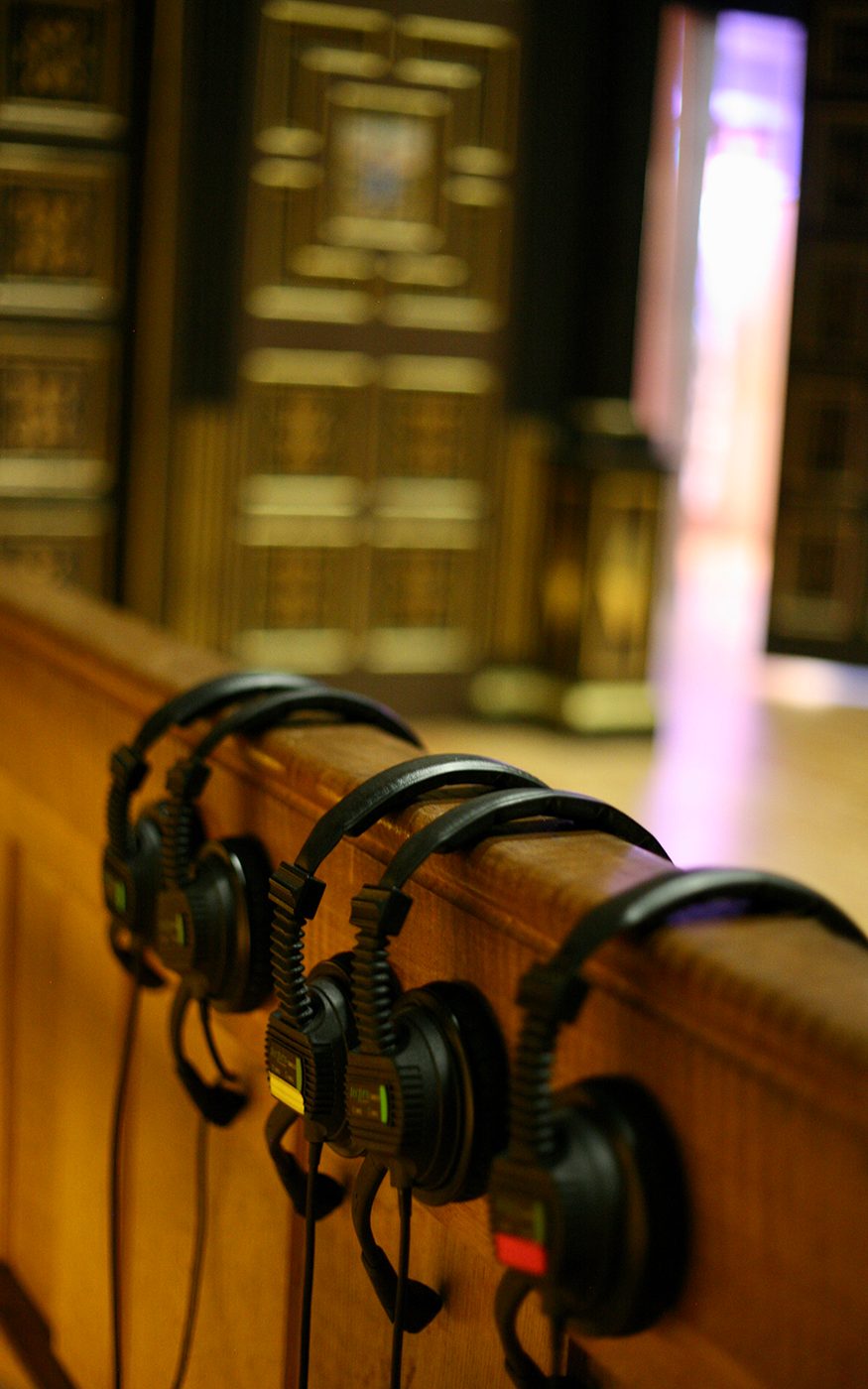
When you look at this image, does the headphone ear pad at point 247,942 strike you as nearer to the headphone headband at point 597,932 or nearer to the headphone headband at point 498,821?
the headphone headband at point 498,821

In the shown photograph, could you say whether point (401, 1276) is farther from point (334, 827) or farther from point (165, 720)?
point (165, 720)

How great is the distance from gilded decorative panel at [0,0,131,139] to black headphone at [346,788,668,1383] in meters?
3.69

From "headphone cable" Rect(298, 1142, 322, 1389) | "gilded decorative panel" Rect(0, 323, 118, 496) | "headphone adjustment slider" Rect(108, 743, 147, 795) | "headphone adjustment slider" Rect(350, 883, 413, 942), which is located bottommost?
"headphone cable" Rect(298, 1142, 322, 1389)

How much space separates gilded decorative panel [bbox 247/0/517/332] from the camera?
14.2ft

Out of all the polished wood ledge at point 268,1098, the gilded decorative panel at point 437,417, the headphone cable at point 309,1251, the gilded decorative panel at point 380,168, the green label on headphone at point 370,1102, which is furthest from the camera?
the gilded decorative panel at point 437,417

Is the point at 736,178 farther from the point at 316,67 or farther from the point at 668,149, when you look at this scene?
the point at 316,67

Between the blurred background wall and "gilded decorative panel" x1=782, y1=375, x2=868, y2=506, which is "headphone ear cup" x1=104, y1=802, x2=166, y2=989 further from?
"gilded decorative panel" x1=782, y1=375, x2=868, y2=506

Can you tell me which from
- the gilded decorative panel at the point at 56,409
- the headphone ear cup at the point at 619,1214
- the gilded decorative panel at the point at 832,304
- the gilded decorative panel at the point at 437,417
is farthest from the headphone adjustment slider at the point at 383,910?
the gilded decorative panel at the point at 832,304

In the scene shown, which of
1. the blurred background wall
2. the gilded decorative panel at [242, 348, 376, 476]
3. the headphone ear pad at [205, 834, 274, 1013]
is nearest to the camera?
the headphone ear pad at [205, 834, 274, 1013]

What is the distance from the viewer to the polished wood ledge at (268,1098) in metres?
0.63

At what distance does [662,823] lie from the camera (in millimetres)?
3338

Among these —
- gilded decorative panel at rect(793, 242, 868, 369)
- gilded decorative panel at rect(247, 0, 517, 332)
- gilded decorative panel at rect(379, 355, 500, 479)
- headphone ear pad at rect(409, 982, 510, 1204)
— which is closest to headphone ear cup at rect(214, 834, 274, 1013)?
headphone ear pad at rect(409, 982, 510, 1204)

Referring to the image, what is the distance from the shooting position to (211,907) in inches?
39.4

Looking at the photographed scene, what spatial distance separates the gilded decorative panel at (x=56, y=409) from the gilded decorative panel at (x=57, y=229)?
0.08 meters
